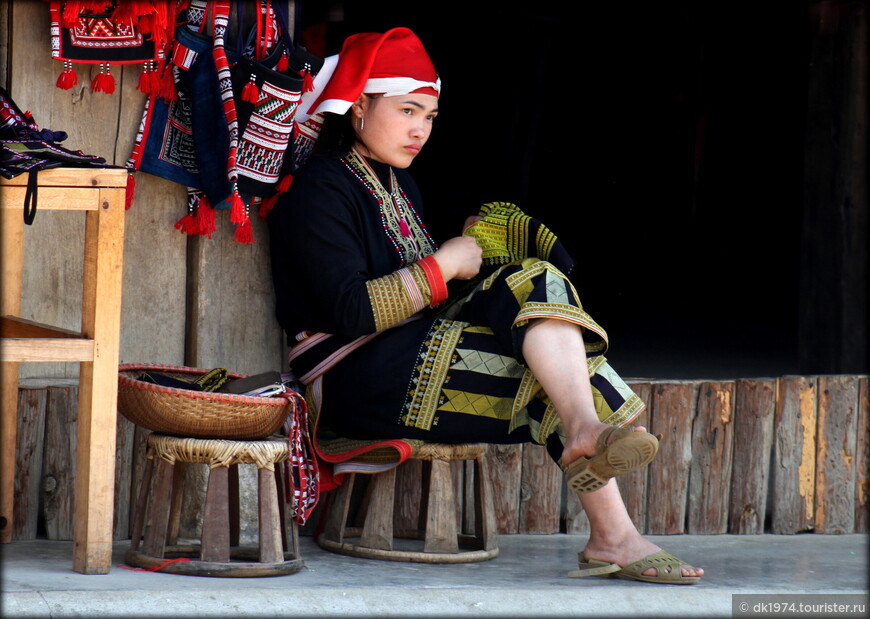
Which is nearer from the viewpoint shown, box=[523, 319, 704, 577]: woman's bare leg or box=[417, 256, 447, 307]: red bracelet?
box=[523, 319, 704, 577]: woman's bare leg

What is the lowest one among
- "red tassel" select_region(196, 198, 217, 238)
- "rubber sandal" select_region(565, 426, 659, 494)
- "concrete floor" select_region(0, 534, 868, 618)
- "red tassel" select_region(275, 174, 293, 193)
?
"concrete floor" select_region(0, 534, 868, 618)

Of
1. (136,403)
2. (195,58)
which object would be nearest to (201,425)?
(136,403)

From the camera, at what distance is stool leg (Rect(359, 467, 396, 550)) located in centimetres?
346

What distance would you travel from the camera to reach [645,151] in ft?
33.6

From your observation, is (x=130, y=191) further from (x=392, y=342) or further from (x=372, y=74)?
(x=392, y=342)

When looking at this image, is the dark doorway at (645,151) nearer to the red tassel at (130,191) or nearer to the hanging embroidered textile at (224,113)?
the hanging embroidered textile at (224,113)

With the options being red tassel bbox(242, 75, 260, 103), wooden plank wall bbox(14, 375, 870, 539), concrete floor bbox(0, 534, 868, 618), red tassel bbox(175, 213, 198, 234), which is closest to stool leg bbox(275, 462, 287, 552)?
concrete floor bbox(0, 534, 868, 618)

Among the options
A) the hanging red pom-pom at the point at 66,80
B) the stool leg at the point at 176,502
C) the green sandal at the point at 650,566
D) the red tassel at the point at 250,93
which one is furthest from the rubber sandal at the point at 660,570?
the hanging red pom-pom at the point at 66,80

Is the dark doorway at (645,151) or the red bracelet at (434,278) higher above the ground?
the dark doorway at (645,151)

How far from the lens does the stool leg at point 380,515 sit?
3455 millimetres

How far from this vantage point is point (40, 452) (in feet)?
11.4

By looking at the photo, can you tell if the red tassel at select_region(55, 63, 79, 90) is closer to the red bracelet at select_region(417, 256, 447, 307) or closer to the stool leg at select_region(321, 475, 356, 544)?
the red bracelet at select_region(417, 256, 447, 307)

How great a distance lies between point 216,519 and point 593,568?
3.38 feet

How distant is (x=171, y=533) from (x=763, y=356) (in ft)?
19.4
